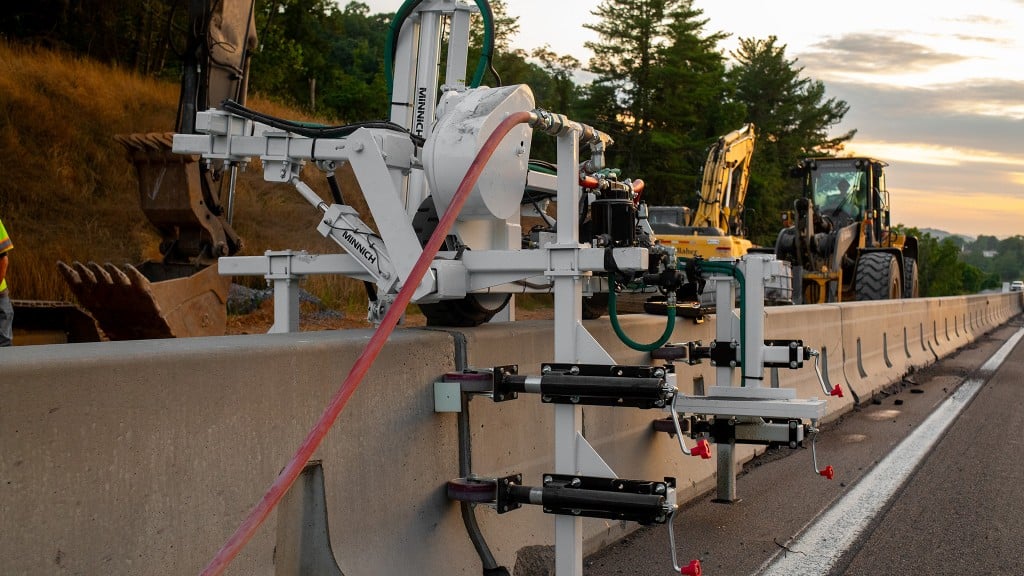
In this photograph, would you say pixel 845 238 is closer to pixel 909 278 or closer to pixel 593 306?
pixel 909 278

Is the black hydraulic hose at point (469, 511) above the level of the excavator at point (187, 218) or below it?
below

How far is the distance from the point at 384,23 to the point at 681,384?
81.7 meters

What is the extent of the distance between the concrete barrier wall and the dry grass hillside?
13.4 metres

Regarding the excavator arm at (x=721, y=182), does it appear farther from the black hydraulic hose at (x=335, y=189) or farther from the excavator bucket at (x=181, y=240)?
the black hydraulic hose at (x=335, y=189)

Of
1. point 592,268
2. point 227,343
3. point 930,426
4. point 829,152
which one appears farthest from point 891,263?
point 829,152

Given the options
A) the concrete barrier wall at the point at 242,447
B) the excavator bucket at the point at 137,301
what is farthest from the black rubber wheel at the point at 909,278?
the concrete barrier wall at the point at 242,447

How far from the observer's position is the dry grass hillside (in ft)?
67.9

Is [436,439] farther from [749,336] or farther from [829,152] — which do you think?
[829,152]

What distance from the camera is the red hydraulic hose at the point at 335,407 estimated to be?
9.32ft

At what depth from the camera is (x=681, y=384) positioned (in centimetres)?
745

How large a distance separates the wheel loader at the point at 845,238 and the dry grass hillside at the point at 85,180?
9788mm

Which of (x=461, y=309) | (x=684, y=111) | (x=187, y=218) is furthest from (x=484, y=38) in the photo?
(x=684, y=111)

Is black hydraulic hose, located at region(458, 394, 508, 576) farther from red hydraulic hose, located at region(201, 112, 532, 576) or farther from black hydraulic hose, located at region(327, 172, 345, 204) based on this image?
black hydraulic hose, located at region(327, 172, 345, 204)

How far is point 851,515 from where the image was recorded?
6.81 meters
